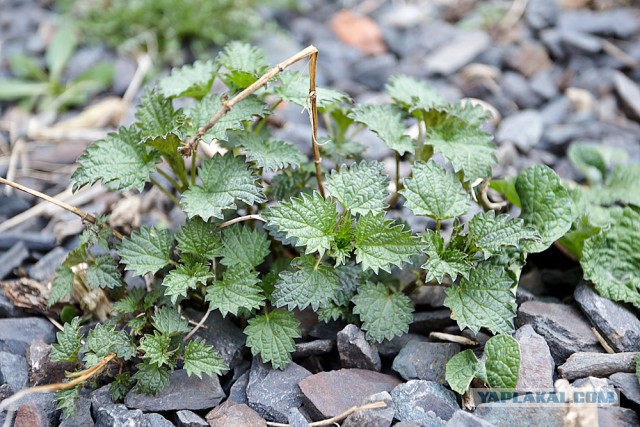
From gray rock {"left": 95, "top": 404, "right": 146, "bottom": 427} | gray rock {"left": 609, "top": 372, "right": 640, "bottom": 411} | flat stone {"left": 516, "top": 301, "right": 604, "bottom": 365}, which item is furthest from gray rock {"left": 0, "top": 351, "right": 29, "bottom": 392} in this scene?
gray rock {"left": 609, "top": 372, "right": 640, "bottom": 411}

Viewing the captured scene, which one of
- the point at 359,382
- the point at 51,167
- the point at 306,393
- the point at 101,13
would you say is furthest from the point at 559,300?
the point at 101,13

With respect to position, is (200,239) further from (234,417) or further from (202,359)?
(234,417)

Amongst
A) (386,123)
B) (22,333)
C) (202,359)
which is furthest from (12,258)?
(386,123)

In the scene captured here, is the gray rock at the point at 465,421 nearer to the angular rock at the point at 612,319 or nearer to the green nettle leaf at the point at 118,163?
the angular rock at the point at 612,319

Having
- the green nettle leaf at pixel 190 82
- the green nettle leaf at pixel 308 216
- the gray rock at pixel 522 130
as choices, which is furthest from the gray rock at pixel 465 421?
the gray rock at pixel 522 130

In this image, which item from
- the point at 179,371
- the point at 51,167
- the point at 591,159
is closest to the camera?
the point at 179,371

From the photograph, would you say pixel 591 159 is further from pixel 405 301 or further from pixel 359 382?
pixel 359 382
